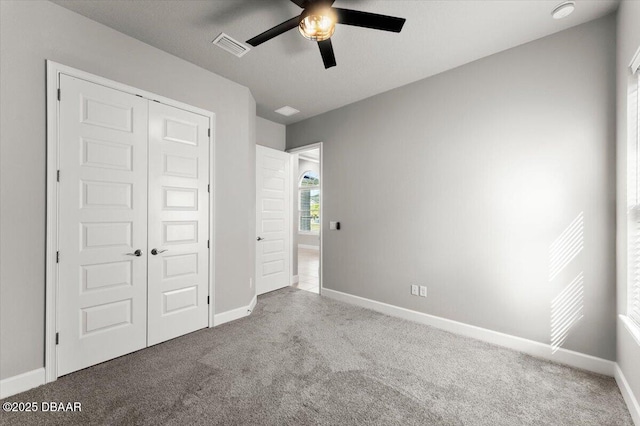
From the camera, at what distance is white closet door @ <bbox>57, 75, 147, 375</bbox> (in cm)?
213

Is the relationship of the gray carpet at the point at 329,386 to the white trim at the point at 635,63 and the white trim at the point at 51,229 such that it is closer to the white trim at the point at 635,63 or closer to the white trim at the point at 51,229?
the white trim at the point at 51,229

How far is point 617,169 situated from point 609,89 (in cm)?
65

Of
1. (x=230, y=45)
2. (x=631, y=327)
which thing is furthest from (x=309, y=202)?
(x=631, y=327)

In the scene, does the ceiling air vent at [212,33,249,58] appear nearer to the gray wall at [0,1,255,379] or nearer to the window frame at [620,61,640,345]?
the gray wall at [0,1,255,379]

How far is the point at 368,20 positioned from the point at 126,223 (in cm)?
257

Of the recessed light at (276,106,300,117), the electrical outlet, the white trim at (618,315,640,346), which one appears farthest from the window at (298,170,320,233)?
the white trim at (618,315,640,346)

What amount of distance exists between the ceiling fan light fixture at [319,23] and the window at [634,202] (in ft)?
6.81

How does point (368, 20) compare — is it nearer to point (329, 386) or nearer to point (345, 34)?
point (345, 34)

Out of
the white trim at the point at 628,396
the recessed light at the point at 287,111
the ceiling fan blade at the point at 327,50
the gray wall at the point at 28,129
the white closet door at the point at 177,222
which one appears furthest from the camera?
the recessed light at the point at 287,111

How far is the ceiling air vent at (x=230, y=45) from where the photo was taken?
8.09 ft

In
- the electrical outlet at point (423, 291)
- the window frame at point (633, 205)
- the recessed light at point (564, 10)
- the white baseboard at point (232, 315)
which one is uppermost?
the recessed light at point (564, 10)

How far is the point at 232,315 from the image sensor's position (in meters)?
3.27

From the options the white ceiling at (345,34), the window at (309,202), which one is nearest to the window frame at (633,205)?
the white ceiling at (345,34)

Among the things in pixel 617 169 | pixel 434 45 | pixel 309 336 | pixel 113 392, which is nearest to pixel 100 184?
pixel 113 392
